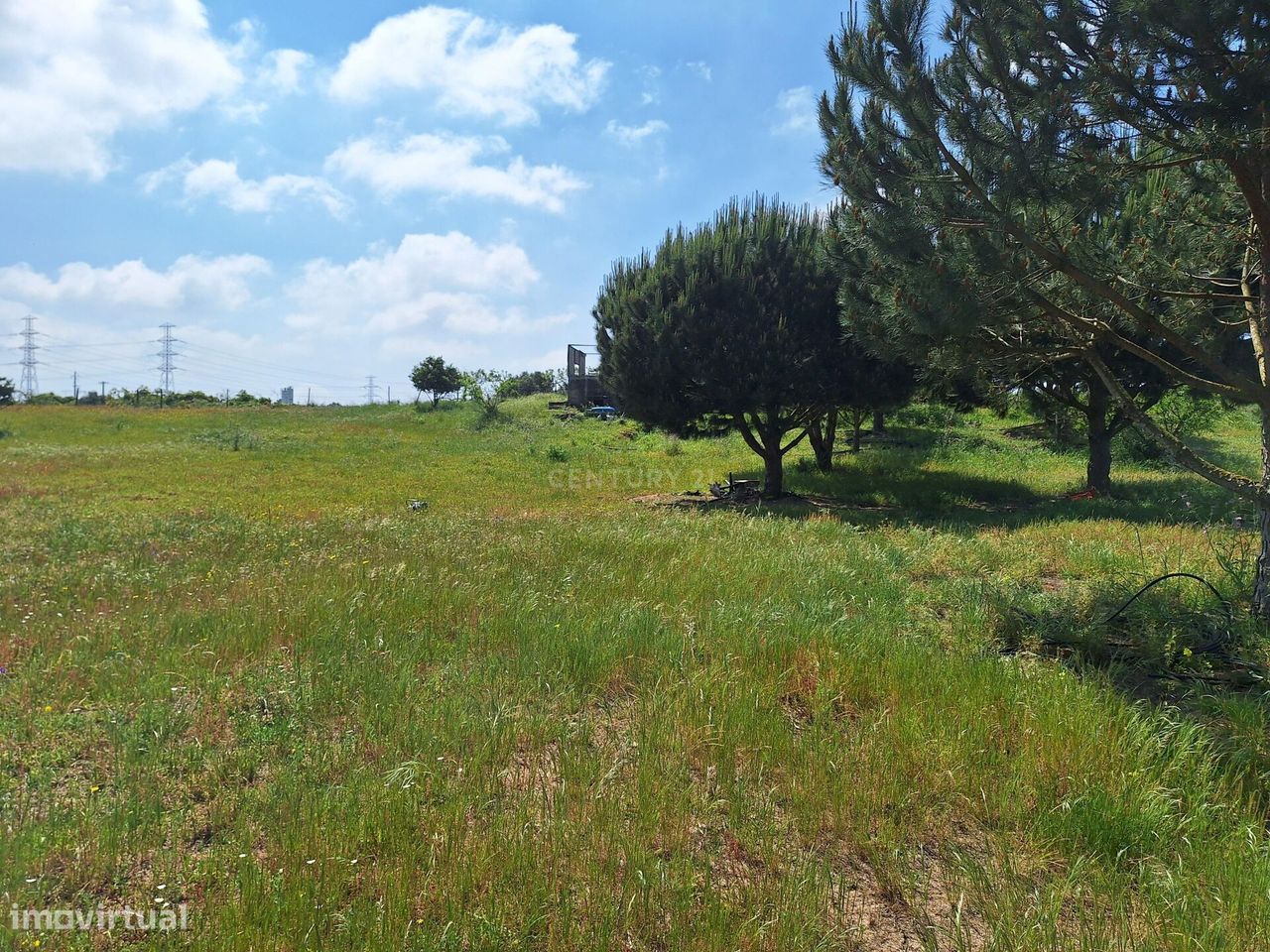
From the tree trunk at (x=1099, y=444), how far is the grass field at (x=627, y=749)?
8033 mm

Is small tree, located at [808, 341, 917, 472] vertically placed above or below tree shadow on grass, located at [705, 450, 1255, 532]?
above

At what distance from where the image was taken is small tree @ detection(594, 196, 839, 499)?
13.6m

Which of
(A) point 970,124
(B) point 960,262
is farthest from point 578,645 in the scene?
(A) point 970,124

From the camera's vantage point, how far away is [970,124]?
489cm

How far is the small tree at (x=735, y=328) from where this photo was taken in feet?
44.7

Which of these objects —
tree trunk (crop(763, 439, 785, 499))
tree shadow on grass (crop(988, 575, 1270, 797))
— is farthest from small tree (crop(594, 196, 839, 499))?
tree shadow on grass (crop(988, 575, 1270, 797))

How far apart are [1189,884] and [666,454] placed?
76.0 ft

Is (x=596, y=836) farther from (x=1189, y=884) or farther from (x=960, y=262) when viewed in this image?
(x=960, y=262)

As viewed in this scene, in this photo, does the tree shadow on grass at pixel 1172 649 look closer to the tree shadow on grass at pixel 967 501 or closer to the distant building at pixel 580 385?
the tree shadow on grass at pixel 967 501

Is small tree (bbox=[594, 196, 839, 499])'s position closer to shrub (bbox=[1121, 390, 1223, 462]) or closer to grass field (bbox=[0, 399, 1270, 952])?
grass field (bbox=[0, 399, 1270, 952])

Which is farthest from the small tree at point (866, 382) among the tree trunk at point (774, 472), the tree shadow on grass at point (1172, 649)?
the tree shadow on grass at point (1172, 649)

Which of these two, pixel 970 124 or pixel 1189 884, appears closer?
pixel 1189 884

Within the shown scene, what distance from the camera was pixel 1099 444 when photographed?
49.2 feet

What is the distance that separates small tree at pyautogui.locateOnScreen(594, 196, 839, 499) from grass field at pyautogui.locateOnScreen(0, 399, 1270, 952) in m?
6.47
